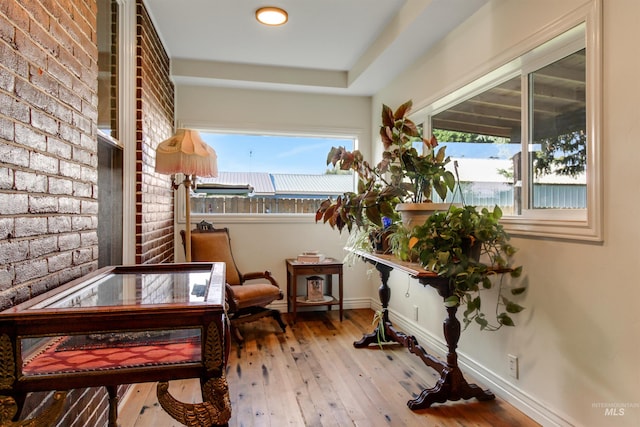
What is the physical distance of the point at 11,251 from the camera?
1175 millimetres

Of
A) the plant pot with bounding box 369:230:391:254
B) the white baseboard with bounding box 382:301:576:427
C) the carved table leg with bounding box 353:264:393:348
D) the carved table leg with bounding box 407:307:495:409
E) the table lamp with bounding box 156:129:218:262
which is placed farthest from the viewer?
the carved table leg with bounding box 353:264:393:348

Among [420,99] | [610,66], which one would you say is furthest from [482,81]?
[610,66]

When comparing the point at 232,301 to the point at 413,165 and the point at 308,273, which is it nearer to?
the point at 308,273

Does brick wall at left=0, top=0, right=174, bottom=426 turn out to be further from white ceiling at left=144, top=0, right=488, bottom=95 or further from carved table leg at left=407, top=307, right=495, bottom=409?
carved table leg at left=407, top=307, right=495, bottom=409

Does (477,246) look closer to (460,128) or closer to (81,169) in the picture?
(460,128)

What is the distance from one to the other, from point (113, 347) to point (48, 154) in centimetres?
76

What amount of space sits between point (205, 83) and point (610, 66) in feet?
11.3

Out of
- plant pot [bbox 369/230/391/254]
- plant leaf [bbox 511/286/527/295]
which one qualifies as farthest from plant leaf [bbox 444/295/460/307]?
plant pot [bbox 369/230/391/254]

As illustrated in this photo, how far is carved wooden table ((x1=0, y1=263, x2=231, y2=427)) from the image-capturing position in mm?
1035

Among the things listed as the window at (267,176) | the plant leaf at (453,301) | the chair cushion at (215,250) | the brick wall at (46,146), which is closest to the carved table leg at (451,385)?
the plant leaf at (453,301)

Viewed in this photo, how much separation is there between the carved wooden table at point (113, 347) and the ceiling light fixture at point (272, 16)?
231 cm

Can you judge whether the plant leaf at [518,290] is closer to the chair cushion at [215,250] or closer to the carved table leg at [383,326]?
the carved table leg at [383,326]

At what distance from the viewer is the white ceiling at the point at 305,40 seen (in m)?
2.68

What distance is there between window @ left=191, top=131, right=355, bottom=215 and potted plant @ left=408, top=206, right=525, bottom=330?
239 centimetres
